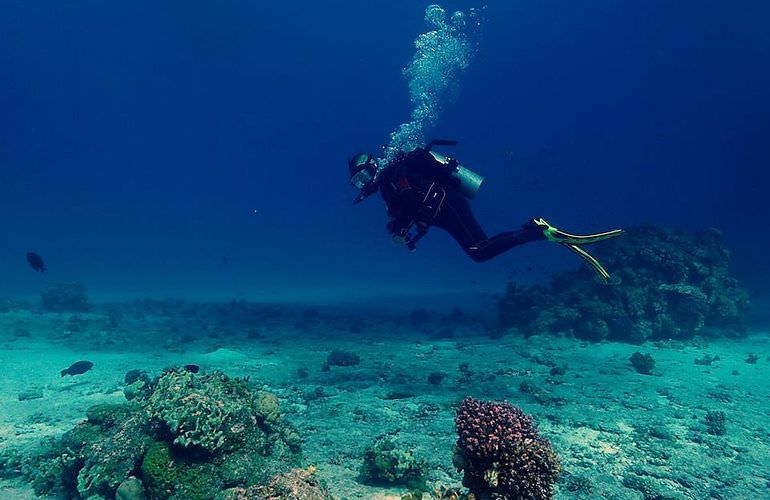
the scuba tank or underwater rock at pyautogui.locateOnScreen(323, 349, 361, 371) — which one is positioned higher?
the scuba tank

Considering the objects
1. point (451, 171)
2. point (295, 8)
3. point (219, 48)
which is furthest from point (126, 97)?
point (451, 171)

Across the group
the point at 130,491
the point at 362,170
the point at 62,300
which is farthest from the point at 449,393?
the point at 62,300

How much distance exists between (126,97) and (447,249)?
13839 cm

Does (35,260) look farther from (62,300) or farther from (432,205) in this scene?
(432,205)

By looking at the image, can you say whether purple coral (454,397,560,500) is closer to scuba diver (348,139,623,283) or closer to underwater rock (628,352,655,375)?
scuba diver (348,139,623,283)

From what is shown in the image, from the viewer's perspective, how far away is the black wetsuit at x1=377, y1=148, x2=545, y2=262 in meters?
10.1

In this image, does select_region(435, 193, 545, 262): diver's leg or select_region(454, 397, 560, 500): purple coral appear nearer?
select_region(454, 397, 560, 500): purple coral

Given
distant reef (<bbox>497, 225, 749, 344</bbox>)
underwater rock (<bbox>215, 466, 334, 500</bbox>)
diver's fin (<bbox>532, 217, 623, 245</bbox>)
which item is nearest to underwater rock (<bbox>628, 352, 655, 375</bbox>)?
distant reef (<bbox>497, 225, 749, 344</bbox>)

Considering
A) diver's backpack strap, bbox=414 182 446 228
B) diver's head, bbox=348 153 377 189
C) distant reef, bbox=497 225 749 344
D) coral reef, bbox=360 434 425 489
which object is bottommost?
coral reef, bbox=360 434 425 489

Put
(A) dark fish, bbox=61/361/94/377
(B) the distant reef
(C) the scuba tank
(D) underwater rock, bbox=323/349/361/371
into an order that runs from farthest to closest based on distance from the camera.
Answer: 1. (B) the distant reef
2. (D) underwater rock, bbox=323/349/361/371
3. (A) dark fish, bbox=61/361/94/377
4. (C) the scuba tank

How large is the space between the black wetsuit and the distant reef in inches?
361

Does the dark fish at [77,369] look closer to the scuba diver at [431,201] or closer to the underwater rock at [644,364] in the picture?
the scuba diver at [431,201]

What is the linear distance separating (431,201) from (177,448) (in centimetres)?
735

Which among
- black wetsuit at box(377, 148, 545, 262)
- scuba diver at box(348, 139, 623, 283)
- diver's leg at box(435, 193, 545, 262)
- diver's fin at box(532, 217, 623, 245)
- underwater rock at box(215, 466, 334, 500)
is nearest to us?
underwater rock at box(215, 466, 334, 500)
